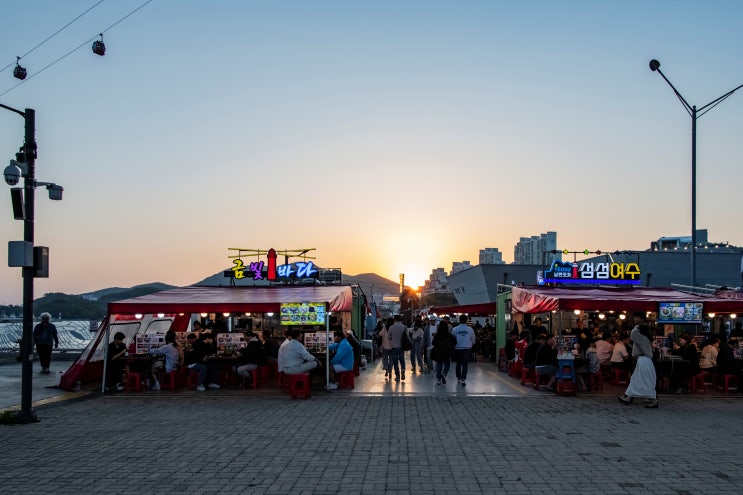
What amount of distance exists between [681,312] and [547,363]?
3.71m

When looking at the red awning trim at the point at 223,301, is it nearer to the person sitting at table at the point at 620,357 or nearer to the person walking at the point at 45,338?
the person walking at the point at 45,338

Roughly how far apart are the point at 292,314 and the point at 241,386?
231 centimetres

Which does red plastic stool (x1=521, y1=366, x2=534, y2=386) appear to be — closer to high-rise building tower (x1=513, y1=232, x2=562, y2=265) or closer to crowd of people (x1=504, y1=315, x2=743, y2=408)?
crowd of people (x1=504, y1=315, x2=743, y2=408)

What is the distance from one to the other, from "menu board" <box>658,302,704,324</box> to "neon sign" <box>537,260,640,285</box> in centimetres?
952

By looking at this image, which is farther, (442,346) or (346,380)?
(442,346)

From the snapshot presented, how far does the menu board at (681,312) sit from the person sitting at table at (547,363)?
2993mm

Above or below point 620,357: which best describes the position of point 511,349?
below

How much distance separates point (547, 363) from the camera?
14438 mm

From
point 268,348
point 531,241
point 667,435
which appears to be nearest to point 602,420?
point 667,435

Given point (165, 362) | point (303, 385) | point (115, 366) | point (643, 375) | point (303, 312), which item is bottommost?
point (303, 385)

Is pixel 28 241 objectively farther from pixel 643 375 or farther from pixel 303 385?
pixel 643 375

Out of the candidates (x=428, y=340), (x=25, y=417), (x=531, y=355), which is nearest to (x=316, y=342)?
(x=428, y=340)

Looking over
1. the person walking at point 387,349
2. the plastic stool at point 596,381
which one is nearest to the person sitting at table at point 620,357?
the plastic stool at point 596,381

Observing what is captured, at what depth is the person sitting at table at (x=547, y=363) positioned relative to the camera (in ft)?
47.1
